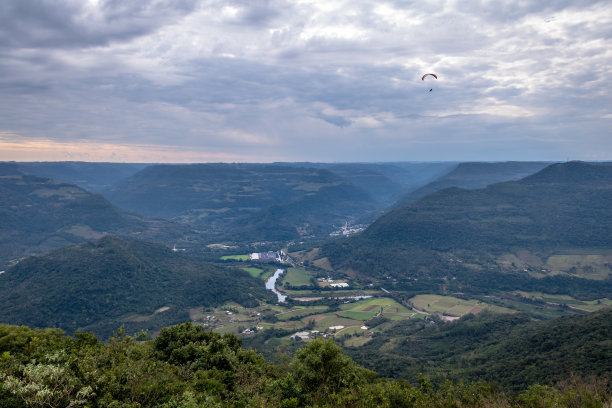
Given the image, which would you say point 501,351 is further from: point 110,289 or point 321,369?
point 110,289

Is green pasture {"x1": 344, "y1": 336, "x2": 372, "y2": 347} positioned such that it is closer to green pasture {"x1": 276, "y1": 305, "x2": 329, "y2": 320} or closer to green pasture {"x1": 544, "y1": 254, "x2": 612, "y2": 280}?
green pasture {"x1": 276, "y1": 305, "x2": 329, "y2": 320}

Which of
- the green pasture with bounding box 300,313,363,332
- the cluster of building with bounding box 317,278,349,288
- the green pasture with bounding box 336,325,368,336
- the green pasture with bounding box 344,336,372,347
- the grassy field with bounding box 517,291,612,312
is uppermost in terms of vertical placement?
the grassy field with bounding box 517,291,612,312

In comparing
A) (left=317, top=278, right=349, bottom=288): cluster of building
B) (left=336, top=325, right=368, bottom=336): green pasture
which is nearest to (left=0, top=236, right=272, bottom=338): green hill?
(left=317, top=278, right=349, bottom=288): cluster of building

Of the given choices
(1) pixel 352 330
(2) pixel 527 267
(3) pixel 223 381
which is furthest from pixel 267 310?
(2) pixel 527 267

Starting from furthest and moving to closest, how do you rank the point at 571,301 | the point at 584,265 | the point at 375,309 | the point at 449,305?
1. the point at 584,265
2. the point at 449,305
3. the point at 375,309
4. the point at 571,301

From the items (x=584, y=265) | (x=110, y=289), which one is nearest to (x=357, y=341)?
(x=110, y=289)

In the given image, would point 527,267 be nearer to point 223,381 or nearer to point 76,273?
point 223,381

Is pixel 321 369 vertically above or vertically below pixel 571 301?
above
